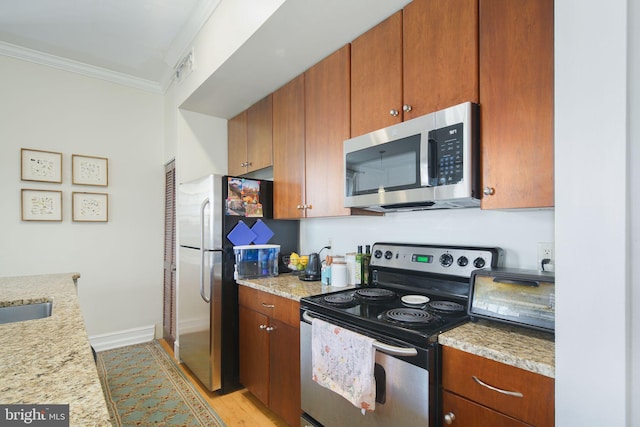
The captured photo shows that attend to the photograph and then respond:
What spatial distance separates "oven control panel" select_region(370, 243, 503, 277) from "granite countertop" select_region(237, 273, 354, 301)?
0.32 metres

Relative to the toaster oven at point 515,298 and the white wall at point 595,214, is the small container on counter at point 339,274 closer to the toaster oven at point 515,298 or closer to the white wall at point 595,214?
the toaster oven at point 515,298

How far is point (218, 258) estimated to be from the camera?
246cm

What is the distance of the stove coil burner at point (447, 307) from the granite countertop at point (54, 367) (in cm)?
129

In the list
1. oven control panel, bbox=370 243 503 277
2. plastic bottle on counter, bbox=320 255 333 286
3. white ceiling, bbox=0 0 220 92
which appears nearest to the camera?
oven control panel, bbox=370 243 503 277

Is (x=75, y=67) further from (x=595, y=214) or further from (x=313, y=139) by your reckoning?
(x=595, y=214)

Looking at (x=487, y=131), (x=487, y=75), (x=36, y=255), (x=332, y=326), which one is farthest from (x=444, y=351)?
(x=36, y=255)

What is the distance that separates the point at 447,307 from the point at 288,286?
1005mm

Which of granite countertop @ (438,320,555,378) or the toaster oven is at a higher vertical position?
the toaster oven

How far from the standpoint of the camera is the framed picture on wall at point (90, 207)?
10.6 feet

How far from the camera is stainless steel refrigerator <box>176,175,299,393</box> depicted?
245 centimetres

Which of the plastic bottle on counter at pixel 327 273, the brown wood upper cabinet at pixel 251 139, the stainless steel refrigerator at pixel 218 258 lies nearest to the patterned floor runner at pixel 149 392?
the stainless steel refrigerator at pixel 218 258

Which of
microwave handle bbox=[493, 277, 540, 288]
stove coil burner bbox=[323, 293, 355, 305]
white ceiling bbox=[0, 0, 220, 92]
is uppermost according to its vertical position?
white ceiling bbox=[0, 0, 220, 92]

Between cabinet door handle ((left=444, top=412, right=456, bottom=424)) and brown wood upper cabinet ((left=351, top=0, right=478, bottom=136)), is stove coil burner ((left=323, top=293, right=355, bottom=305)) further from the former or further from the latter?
brown wood upper cabinet ((left=351, top=0, right=478, bottom=136))

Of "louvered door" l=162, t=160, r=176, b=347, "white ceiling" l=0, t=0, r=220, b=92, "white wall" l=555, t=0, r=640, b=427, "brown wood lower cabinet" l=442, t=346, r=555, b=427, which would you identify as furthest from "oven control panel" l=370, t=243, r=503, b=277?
"louvered door" l=162, t=160, r=176, b=347
